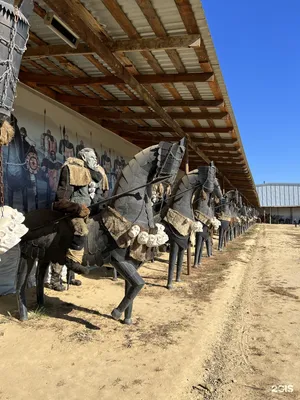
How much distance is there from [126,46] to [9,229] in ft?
11.6

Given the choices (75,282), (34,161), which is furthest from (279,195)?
(34,161)

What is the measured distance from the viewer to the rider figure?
13.1 feet

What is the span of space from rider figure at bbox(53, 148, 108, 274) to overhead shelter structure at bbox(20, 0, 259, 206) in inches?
60.2

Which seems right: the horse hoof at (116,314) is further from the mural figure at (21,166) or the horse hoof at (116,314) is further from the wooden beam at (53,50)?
the wooden beam at (53,50)

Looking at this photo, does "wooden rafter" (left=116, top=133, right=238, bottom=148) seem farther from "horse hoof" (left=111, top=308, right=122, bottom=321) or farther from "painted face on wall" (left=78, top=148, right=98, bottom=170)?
"horse hoof" (left=111, top=308, right=122, bottom=321)

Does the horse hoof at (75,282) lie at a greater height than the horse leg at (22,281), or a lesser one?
lesser

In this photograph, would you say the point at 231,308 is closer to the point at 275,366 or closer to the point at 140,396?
the point at 275,366

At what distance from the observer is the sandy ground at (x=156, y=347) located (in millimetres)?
2945

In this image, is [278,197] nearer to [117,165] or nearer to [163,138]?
[163,138]

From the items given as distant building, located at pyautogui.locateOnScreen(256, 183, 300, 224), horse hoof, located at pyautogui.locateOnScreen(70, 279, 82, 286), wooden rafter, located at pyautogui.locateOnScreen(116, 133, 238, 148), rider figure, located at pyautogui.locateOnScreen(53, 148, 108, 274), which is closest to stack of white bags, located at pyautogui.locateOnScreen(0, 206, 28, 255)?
rider figure, located at pyautogui.locateOnScreen(53, 148, 108, 274)

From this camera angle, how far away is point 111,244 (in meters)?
4.14

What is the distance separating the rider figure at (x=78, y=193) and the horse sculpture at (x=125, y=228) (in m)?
0.15

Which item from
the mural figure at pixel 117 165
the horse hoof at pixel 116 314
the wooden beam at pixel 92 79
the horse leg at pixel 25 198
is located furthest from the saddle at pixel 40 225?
the mural figure at pixel 117 165

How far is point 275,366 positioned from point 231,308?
2072 mm
